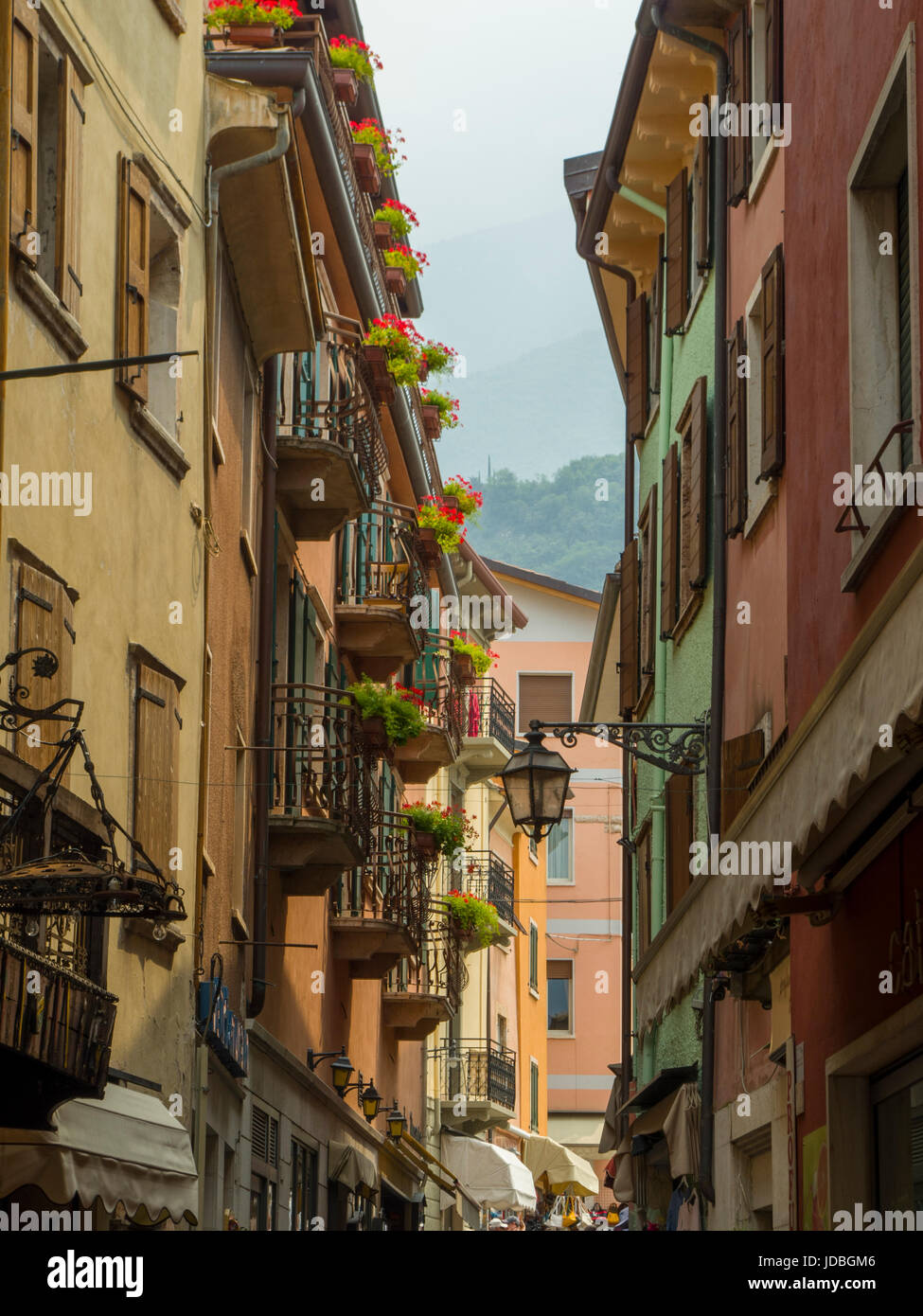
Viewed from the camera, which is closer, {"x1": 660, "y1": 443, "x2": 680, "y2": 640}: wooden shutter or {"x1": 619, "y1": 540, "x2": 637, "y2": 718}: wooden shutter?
{"x1": 660, "y1": 443, "x2": 680, "y2": 640}: wooden shutter

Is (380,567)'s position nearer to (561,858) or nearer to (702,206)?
(702,206)

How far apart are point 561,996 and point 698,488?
3848 cm

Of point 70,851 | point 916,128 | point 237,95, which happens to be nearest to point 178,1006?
point 70,851

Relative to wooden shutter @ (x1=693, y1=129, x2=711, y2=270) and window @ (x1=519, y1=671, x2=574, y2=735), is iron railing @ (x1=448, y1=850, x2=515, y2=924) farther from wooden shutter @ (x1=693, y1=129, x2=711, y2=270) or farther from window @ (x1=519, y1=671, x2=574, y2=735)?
wooden shutter @ (x1=693, y1=129, x2=711, y2=270)

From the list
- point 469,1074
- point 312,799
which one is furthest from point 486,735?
point 312,799

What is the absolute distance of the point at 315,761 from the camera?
18.8m

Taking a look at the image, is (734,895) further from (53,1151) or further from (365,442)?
(365,442)

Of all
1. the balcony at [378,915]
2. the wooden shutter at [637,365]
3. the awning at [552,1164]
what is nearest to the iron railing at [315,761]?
the balcony at [378,915]

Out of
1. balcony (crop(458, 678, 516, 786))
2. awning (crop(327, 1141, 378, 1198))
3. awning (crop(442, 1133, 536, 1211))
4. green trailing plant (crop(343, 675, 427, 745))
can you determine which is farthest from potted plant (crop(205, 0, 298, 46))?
awning (crop(442, 1133, 536, 1211))

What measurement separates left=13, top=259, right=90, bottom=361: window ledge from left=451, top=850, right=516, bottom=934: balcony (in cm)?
2619

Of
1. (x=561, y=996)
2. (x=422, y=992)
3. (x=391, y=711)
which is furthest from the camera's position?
(x=561, y=996)

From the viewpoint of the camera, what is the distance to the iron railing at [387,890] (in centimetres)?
2311

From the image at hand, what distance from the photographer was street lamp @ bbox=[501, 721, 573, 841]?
12.5 m
